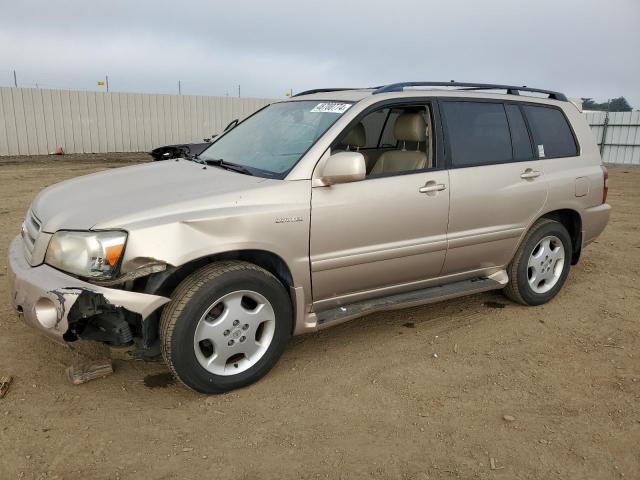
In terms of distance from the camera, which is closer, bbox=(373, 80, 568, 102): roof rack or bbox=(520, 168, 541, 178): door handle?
bbox=(373, 80, 568, 102): roof rack

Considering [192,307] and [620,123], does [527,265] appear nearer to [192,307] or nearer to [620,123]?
[192,307]

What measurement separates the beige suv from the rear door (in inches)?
0.5

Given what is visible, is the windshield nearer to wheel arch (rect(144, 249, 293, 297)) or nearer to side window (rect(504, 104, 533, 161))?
wheel arch (rect(144, 249, 293, 297))

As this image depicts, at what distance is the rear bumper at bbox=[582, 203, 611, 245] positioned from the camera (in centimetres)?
481

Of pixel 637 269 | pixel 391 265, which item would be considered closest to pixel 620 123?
pixel 637 269

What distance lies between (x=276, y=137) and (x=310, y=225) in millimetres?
884

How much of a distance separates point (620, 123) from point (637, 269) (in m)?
16.9

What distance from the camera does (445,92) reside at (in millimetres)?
4148

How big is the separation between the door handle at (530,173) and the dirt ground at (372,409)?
117 centimetres

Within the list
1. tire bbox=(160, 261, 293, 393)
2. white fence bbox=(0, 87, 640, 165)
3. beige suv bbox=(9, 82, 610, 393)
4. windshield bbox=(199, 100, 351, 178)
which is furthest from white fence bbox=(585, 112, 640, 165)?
tire bbox=(160, 261, 293, 393)

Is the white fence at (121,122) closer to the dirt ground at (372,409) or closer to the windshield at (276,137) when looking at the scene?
the dirt ground at (372,409)

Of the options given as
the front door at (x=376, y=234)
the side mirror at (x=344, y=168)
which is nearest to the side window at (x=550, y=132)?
the front door at (x=376, y=234)

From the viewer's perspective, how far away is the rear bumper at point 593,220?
481 centimetres

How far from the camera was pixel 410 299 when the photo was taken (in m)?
3.91
